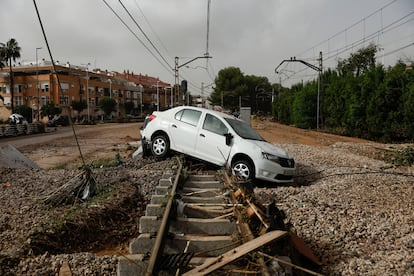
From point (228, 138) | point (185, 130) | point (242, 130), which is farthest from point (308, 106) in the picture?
point (228, 138)

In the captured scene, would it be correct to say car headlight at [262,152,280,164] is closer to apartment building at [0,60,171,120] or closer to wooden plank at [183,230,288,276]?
wooden plank at [183,230,288,276]

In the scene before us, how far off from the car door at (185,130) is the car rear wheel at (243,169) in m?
1.57

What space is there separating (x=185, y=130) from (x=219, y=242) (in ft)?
20.6

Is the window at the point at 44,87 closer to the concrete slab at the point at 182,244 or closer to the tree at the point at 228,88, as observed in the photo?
the tree at the point at 228,88

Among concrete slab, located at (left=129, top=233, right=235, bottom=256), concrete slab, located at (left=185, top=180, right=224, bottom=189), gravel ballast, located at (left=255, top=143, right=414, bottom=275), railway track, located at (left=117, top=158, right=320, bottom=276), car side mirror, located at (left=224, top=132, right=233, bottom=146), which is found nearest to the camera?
railway track, located at (left=117, top=158, right=320, bottom=276)

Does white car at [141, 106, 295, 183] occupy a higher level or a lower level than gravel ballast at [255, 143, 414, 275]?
higher

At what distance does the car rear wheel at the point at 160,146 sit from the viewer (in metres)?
10.9

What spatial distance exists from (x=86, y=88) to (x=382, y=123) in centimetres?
6776

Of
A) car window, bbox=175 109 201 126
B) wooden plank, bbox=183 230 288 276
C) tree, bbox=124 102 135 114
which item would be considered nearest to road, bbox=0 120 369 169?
car window, bbox=175 109 201 126

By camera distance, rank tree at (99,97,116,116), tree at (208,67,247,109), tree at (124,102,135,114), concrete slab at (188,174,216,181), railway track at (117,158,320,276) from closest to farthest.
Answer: railway track at (117,158,320,276) < concrete slab at (188,174,216,181) < tree at (99,97,116,116) < tree at (208,67,247,109) < tree at (124,102,135,114)

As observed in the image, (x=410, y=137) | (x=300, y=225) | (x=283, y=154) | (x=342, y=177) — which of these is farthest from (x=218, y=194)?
(x=410, y=137)

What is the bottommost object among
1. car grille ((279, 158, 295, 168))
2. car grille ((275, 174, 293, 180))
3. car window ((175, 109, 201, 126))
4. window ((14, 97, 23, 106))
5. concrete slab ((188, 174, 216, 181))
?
car grille ((275, 174, 293, 180))

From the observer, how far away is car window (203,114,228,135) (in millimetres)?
9938

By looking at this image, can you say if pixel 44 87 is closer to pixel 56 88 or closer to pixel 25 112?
pixel 56 88
